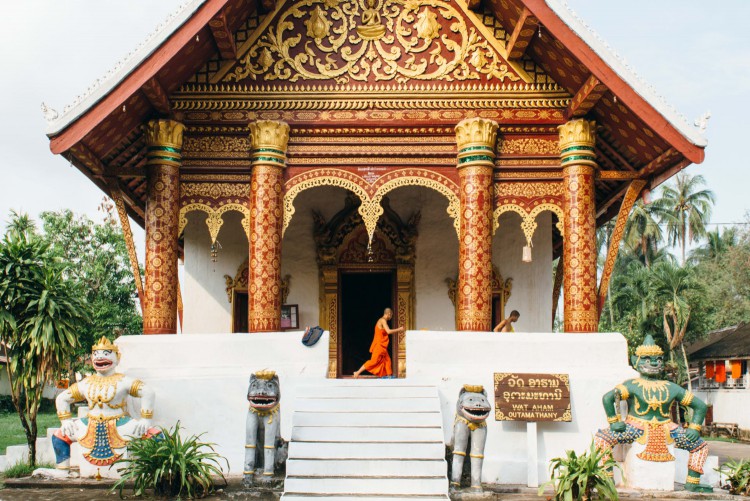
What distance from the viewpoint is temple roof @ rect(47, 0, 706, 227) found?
9.70 m

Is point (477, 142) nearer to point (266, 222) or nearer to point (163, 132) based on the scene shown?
point (266, 222)

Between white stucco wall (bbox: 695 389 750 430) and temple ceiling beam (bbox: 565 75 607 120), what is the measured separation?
60.3 ft

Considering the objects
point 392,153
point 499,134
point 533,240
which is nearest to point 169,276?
point 392,153

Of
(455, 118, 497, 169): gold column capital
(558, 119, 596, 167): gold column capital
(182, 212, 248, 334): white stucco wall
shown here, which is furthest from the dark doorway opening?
(558, 119, 596, 167): gold column capital

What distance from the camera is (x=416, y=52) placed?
1105 centimetres

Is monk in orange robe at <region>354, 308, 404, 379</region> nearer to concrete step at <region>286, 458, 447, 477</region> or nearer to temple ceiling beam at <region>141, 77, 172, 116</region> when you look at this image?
concrete step at <region>286, 458, 447, 477</region>

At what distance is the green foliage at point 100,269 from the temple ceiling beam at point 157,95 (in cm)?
1768

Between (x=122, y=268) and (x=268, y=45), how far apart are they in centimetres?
1998

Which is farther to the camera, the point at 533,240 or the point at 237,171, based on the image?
the point at 533,240

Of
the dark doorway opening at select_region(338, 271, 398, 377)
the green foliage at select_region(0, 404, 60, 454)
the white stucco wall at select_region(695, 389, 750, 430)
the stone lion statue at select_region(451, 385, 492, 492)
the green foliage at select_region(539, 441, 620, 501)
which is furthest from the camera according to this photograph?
the white stucco wall at select_region(695, 389, 750, 430)

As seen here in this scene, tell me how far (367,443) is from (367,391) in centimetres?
99

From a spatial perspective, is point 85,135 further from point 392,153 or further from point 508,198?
point 508,198

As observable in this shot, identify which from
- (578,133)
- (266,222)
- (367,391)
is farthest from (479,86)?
(367,391)

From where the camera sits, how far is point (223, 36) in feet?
34.0
